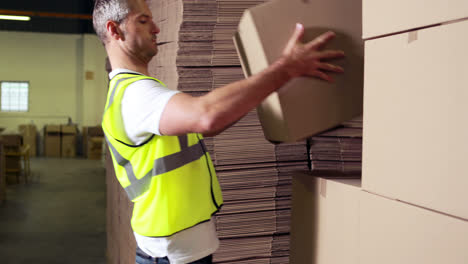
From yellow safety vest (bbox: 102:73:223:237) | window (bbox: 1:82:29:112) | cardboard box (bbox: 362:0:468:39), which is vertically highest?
window (bbox: 1:82:29:112)

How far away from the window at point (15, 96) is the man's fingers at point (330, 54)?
50.6ft

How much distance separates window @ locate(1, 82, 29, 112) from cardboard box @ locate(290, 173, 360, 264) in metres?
15.2

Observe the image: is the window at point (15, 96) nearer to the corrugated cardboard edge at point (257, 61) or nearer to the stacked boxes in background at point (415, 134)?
the corrugated cardboard edge at point (257, 61)

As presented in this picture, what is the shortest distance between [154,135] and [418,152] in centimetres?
84

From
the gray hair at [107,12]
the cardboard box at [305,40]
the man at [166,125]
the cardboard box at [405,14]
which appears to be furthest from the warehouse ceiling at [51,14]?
the cardboard box at [405,14]

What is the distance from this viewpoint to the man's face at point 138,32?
5.62 ft

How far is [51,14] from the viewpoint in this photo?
13016mm

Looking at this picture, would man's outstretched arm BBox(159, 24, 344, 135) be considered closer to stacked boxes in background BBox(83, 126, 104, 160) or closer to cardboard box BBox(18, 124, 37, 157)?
stacked boxes in background BBox(83, 126, 104, 160)

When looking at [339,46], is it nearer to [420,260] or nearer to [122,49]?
[420,260]

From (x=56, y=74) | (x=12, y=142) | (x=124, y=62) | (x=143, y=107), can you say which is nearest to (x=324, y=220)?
(x=143, y=107)

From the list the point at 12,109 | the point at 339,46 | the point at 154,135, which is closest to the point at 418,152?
the point at 339,46

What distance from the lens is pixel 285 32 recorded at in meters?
1.44

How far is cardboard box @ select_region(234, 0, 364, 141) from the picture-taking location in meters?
1.43

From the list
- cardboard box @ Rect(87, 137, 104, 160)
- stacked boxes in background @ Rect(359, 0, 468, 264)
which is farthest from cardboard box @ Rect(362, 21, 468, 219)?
cardboard box @ Rect(87, 137, 104, 160)
